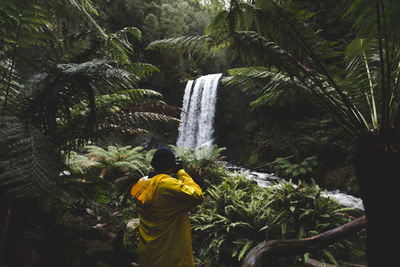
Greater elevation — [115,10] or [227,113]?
[115,10]

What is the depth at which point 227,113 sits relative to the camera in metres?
12.7

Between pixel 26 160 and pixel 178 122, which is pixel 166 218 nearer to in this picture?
pixel 178 122

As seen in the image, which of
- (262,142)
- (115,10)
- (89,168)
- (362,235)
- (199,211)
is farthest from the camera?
(115,10)

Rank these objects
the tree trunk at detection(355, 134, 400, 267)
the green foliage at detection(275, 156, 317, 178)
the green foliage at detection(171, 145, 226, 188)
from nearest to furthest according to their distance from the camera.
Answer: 1. the tree trunk at detection(355, 134, 400, 267)
2. the green foliage at detection(171, 145, 226, 188)
3. the green foliage at detection(275, 156, 317, 178)

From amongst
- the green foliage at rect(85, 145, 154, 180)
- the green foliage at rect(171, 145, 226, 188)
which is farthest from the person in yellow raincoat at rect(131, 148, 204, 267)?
the green foliage at rect(85, 145, 154, 180)

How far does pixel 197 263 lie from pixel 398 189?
7.50 ft

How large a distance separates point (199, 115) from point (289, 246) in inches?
446

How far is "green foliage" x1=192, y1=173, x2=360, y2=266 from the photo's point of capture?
8.91 feet

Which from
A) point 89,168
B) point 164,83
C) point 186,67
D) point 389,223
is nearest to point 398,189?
point 389,223

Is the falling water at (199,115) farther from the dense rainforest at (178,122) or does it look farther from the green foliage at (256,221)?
the green foliage at (256,221)

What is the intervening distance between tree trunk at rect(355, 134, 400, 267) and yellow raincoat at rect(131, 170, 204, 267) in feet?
3.89

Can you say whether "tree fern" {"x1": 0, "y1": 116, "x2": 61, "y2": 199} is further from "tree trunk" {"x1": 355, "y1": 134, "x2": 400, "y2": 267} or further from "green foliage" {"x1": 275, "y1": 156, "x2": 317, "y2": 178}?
"green foliage" {"x1": 275, "y1": 156, "x2": 317, "y2": 178}

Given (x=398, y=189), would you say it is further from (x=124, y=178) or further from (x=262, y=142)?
(x=262, y=142)

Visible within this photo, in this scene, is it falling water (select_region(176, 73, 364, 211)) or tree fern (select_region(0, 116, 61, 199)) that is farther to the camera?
falling water (select_region(176, 73, 364, 211))
